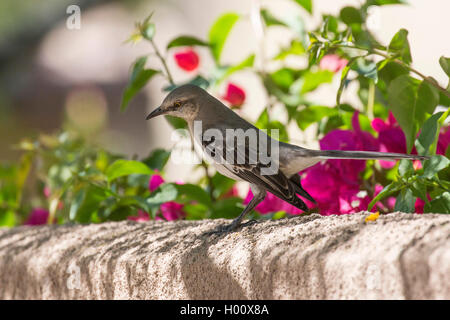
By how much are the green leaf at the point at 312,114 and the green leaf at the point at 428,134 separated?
0.72 metres

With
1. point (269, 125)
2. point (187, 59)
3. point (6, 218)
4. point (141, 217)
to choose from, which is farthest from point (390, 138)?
point (6, 218)

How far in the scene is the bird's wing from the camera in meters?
2.19

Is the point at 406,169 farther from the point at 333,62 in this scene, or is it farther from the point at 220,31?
the point at 220,31

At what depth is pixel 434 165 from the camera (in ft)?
5.67

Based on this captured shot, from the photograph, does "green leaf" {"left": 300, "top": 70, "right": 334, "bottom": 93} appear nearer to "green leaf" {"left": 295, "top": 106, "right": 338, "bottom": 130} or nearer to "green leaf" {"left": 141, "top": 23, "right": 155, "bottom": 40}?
"green leaf" {"left": 295, "top": 106, "right": 338, "bottom": 130}

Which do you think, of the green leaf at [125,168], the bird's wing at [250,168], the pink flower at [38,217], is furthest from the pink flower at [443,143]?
the pink flower at [38,217]

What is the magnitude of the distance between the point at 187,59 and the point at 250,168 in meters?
1.03

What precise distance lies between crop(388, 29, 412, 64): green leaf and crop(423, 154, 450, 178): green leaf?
1.46ft

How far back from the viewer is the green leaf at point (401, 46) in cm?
203

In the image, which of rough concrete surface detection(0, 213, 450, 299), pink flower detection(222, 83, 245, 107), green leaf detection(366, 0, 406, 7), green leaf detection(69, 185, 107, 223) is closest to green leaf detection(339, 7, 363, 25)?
green leaf detection(366, 0, 406, 7)

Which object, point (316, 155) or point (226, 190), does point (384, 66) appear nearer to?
point (316, 155)

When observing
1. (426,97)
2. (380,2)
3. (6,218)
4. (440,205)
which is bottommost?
(6,218)

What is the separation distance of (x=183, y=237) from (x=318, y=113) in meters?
0.93
